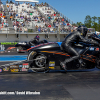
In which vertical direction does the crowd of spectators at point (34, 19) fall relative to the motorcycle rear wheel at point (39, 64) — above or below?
above

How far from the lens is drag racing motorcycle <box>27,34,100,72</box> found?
6547mm

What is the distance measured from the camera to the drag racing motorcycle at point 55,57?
6547mm

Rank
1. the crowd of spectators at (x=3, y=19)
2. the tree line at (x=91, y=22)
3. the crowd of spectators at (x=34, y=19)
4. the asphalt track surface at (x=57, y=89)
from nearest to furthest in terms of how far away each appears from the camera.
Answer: the asphalt track surface at (x=57, y=89) → the crowd of spectators at (x=3, y=19) → the crowd of spectators at (x=34, y=19) → the tree line at (x=91, y=22)

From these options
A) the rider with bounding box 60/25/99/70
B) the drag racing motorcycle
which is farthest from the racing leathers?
the drag racing motorcycle

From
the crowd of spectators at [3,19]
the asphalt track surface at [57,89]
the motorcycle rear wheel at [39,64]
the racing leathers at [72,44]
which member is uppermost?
the crowd of spectators at [3,19]

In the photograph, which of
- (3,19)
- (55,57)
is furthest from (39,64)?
(3,19)

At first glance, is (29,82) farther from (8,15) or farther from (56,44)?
(8,15)

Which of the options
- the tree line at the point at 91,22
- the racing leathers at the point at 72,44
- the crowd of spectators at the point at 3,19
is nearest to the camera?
the racing leathers at the point at 72,44

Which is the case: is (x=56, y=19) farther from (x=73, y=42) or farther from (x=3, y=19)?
(x=73, y=42)

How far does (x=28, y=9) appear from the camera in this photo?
35.3 metres

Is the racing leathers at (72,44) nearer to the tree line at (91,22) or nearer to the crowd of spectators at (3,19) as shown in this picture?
the crowd of spectators at (3,19)

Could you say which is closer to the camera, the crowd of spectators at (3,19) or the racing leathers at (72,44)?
the racing leathers at (72,44)

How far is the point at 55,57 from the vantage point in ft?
21.6

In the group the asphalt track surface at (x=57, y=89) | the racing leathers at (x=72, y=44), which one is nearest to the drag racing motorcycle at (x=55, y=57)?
the racing leathers at (x=72, y=44)
